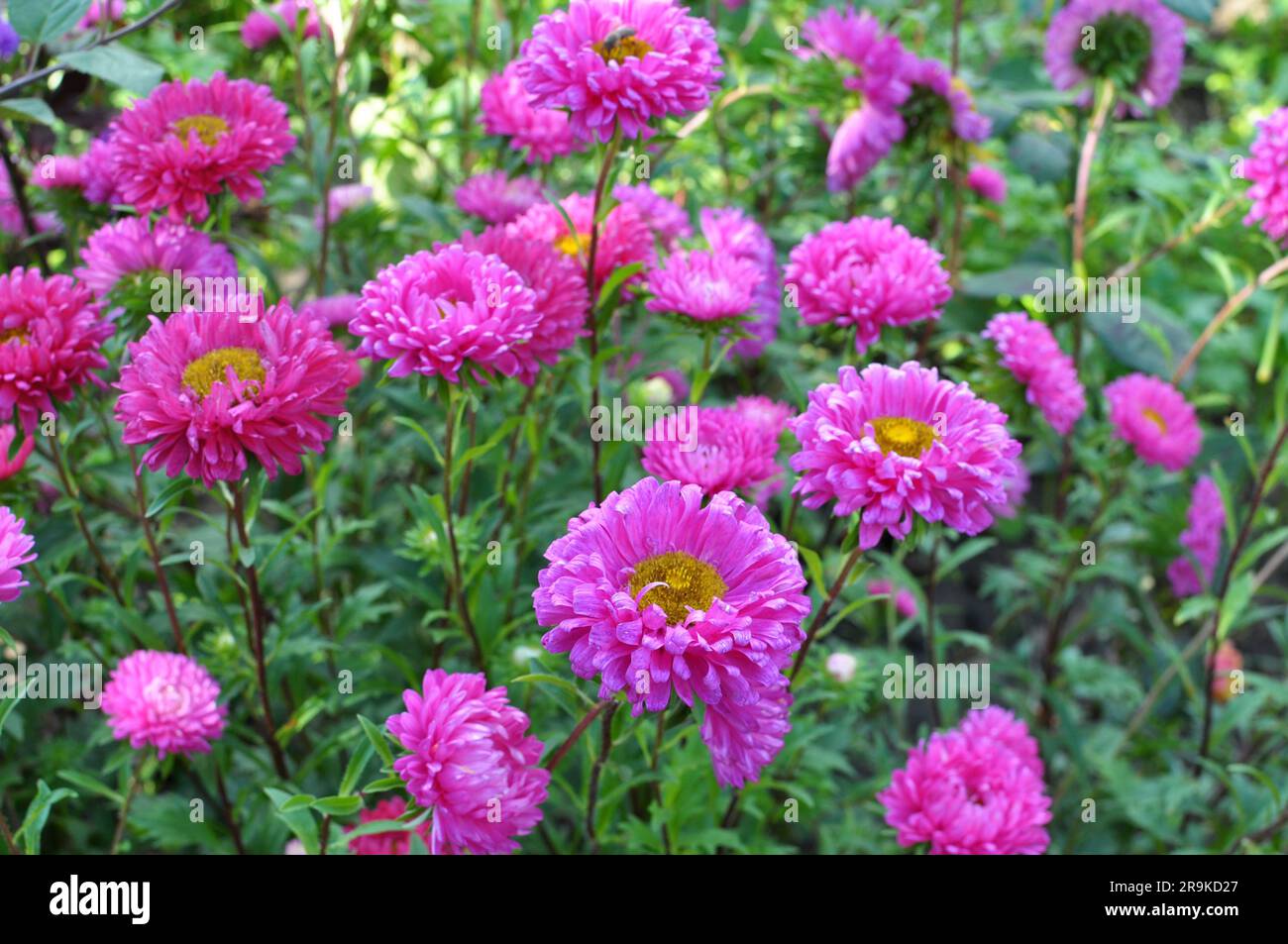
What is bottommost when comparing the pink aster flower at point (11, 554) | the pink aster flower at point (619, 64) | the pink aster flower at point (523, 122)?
the pink aster flower at point (11, 554)

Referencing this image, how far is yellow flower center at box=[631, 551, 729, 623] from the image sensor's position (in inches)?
34.9

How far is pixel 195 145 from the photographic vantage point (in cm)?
121

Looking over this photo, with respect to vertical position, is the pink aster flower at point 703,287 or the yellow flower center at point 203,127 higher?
the yellow flower center at point 203,127

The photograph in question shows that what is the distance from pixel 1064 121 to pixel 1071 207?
6.0 inches

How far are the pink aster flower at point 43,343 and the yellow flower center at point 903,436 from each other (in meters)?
0.79

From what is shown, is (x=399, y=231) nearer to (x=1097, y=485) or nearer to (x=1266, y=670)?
(x=1097, y=485)

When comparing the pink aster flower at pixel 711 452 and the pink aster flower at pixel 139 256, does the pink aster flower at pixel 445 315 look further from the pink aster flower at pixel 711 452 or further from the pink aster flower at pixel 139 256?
the pink aster flower at pixel 139 256

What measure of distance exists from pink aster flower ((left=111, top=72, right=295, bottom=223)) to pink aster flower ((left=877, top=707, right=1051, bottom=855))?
1038 mm

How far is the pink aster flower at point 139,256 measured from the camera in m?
1.25

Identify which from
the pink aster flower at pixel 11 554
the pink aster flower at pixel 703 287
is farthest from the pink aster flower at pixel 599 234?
the pink aster flower at pixel 11 554

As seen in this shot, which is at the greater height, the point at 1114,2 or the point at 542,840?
the point at 1114,2

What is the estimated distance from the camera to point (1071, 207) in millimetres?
2020

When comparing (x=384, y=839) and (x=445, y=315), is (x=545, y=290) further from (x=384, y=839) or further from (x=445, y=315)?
(x=384, y=839)
